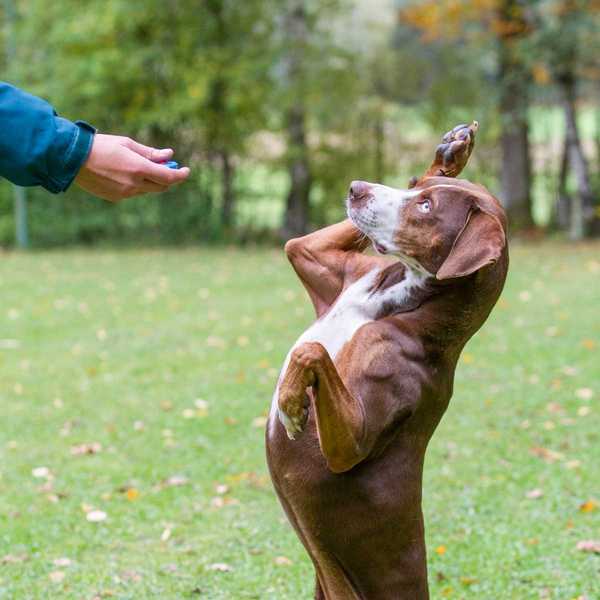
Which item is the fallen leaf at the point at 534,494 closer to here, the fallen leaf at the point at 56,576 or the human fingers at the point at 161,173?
the fallen leaf at the point at 56,576

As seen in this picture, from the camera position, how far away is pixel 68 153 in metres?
2.86

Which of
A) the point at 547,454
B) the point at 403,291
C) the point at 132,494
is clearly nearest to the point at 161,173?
the point at 403,291

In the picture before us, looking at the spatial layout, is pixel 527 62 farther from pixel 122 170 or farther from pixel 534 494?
pixel 122 170

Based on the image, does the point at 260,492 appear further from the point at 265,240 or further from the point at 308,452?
the point at 265,240

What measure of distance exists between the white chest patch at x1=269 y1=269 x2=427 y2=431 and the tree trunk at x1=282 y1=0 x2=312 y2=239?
15.7 m

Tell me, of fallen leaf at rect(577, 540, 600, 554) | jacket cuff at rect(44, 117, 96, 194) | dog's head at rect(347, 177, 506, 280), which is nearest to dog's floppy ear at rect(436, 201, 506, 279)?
dog's head at rect(347, 177, 506, 280)

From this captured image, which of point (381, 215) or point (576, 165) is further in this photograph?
point (576, 165)

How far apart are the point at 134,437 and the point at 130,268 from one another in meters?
9.46

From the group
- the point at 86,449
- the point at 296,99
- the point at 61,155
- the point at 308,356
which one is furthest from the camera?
the point at 296,99

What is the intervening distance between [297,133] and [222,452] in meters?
13.0

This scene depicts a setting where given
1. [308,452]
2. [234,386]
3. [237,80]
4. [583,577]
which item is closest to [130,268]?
[237,80]

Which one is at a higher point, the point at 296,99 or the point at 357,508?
the point at 357,508

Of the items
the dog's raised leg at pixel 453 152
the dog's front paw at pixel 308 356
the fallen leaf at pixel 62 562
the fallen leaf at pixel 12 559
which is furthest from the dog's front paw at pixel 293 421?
the fallen leaf at pixel 12 559

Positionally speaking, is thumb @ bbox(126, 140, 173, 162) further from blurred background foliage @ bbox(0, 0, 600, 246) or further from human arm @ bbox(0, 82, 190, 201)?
blurred background foliage @ bbox(0, 0, 600, 246)
